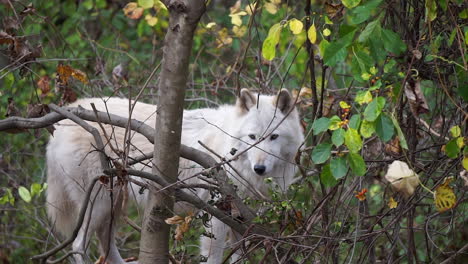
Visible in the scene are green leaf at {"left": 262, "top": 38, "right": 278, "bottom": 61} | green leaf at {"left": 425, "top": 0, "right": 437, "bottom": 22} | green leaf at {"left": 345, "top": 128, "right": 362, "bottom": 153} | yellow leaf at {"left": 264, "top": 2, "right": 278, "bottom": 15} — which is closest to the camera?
green leaf at {"left": 345, "top": 128, "right": 362, "bottom": 153}

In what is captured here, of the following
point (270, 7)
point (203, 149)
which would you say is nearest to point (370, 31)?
point (270, 7)

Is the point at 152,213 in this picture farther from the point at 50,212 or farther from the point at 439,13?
the point at 50,212

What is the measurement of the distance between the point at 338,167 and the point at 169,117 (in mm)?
858

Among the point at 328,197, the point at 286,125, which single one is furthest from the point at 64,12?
the point at 328,197

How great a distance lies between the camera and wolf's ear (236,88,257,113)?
17.8 feet

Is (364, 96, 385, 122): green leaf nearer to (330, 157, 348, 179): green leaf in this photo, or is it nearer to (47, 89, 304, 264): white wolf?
(330, 157, 348, 179): green leaf

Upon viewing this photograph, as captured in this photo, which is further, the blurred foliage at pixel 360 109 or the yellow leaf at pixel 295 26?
the yellow leaf at pixel 295 26

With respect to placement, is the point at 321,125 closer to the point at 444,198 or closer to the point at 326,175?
the point at 326,175

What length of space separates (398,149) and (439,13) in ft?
2.72

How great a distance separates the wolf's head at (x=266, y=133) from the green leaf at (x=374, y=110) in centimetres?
255

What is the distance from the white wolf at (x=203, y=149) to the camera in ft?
17.7

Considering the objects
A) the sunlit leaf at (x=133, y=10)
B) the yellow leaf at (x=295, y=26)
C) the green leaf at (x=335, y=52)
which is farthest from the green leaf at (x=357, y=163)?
the sunlit leaf at (x=133, y=10)

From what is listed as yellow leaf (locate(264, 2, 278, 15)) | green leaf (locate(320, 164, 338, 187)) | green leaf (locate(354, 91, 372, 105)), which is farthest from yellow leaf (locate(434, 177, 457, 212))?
yellow leaf (locate(264, 2, 278, 15))

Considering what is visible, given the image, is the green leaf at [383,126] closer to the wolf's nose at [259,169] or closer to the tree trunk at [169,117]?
the tree trunk at [169,117]
